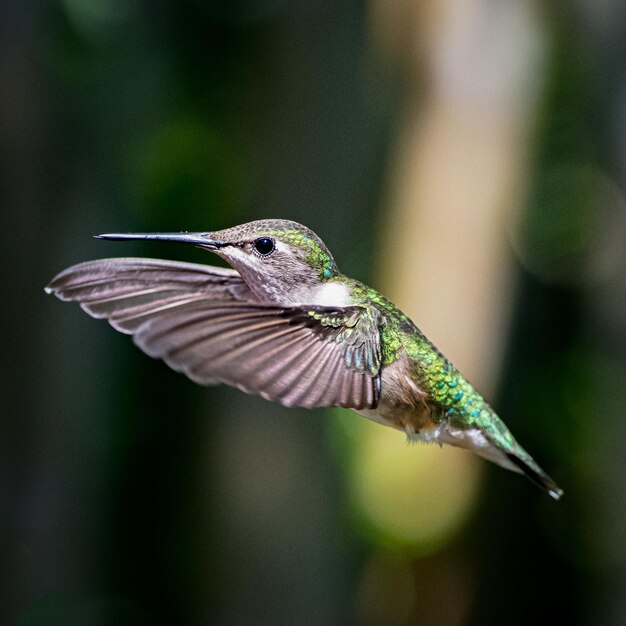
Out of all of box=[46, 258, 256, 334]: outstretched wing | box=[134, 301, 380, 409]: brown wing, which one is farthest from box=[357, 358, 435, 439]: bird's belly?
box=[46, 258, 256, 334]: outstretched wing

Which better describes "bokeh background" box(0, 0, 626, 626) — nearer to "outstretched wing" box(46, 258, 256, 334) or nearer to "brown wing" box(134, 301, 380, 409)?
"outstretched wing" box(46, 258, 256, 334)

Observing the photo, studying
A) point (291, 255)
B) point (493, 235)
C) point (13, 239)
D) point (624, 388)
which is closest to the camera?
point (291, 255)

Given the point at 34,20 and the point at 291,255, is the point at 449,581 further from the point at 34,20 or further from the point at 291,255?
the point at 34,20

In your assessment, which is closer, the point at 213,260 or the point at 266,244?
the point at 266,244

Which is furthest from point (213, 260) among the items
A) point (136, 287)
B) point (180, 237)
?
point (180, 237)

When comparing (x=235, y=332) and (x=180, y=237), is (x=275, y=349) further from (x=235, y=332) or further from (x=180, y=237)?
(x=180, y=237)

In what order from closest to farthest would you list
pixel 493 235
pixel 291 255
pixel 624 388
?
pixel 291 255 < pixel 493 235 < pixel 624 388

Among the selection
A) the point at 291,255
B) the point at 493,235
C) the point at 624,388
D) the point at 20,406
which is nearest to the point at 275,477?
the point at 20,406

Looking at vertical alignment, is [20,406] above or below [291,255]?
below
